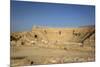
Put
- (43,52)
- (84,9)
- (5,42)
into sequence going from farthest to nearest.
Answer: (84,9)
(43,52)
(5,42)

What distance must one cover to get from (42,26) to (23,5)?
296 millimetres

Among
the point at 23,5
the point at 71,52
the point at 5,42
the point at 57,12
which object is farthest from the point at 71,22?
the point at 5,42

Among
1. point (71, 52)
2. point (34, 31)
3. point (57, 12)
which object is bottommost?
point (71, 52)

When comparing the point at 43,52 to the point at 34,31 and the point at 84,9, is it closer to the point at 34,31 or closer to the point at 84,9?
the point at 34,31

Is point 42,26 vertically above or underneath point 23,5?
underneath

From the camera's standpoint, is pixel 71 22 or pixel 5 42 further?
pixel 71 22

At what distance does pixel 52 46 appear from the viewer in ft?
6.84

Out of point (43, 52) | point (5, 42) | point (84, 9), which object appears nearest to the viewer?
point (5, 42)

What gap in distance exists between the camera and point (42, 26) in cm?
205

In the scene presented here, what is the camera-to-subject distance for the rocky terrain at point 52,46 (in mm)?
1978

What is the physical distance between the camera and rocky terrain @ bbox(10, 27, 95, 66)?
77.9 inches
